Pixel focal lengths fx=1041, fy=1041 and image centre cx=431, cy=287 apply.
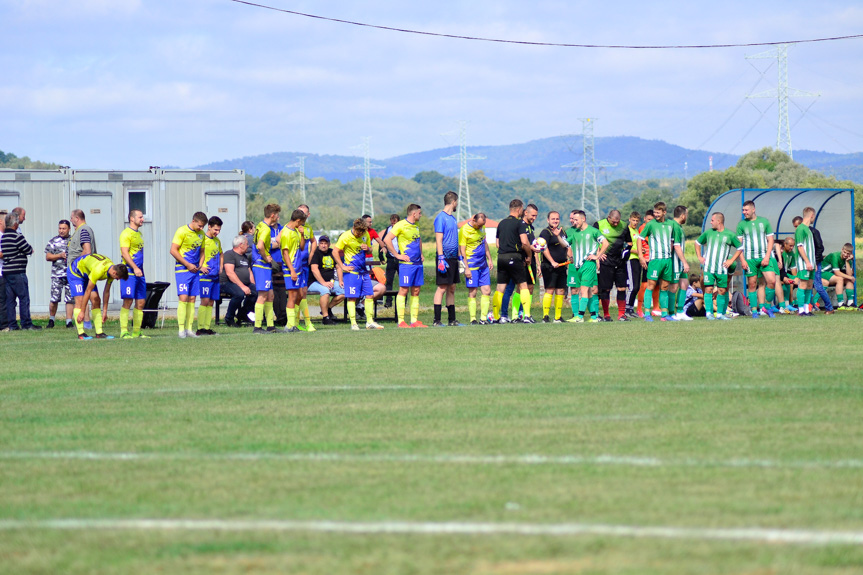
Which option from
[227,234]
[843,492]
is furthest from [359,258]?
[843,492]

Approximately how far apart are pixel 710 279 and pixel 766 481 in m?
14.2

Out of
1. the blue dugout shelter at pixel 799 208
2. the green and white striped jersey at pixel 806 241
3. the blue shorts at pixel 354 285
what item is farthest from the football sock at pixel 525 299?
the blue dugout shelter at pixel 799 208

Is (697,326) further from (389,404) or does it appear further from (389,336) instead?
(389,404)

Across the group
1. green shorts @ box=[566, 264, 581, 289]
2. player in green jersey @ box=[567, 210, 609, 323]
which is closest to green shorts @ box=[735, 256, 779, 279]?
player in green jersey @ box=[567, 210, 609, 323]

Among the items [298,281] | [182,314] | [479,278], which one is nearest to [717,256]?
[479,278]

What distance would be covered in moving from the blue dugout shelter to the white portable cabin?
37.1 ft

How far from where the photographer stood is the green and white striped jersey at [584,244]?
61.6ft

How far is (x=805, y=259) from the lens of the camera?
65.9 feet

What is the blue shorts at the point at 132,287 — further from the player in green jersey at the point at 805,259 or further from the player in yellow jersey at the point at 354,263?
the player in green jersey at the point at 805,259

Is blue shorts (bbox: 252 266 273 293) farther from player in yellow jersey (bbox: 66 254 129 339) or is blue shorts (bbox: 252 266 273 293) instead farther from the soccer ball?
the soccer ball

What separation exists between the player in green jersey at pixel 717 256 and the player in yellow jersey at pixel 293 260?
7141 millimetres

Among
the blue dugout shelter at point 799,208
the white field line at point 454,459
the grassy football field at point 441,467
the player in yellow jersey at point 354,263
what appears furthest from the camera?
the blue dugout shelter at point 799,208

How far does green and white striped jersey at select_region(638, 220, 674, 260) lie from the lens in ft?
59.9

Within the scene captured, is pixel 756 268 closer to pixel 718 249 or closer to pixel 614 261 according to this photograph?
pixel 718 249
